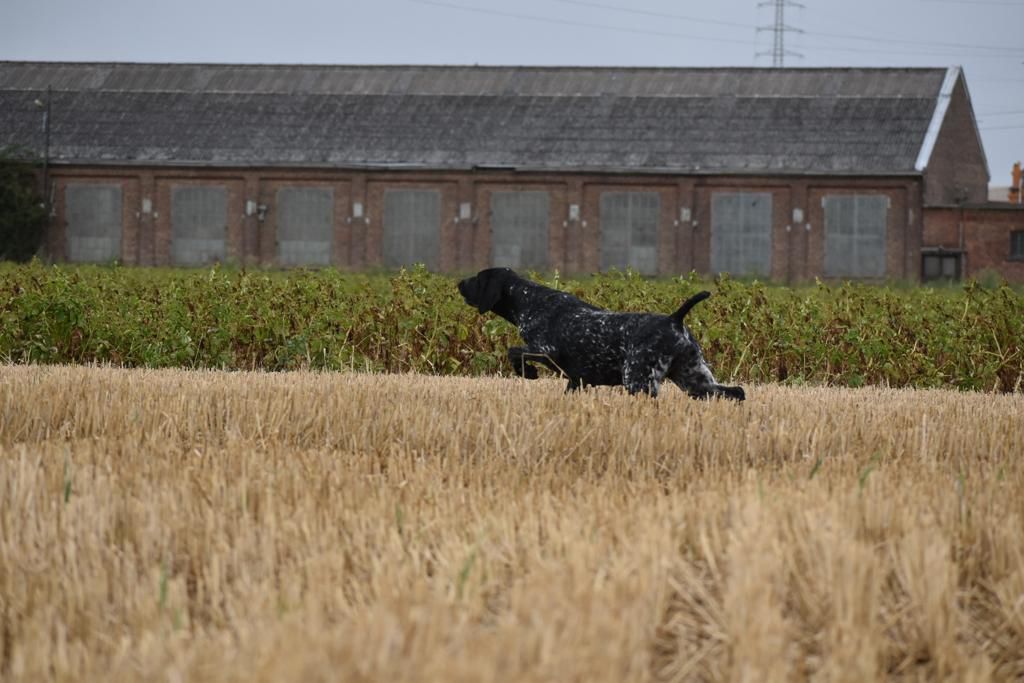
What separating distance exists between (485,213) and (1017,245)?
50.8 feet

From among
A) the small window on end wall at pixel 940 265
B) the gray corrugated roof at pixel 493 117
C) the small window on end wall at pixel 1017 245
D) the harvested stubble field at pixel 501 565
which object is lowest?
the harvested stubble field at pixel 501 565

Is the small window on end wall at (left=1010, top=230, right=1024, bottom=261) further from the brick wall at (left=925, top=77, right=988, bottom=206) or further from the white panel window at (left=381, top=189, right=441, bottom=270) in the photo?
the white panel window at (left=381, top=189, right=441, bottom=270)

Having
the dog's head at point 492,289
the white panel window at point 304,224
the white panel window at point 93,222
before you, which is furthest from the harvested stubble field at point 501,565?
the white panel window at point 93,222

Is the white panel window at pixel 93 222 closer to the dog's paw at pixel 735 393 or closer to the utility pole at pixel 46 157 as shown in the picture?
the utility pole at pixel 46 157

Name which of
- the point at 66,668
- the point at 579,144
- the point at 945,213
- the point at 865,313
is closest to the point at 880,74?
the point at 945,213

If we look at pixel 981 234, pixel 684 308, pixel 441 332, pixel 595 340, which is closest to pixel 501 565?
pixel 684 308

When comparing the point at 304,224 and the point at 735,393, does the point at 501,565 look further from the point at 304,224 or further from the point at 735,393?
the point at 304,224

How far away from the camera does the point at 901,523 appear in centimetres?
473

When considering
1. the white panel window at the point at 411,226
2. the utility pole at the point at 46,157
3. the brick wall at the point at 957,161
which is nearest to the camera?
the brick wall at the point at 957,161

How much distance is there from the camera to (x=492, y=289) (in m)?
9.82

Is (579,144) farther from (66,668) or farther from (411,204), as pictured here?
(66,668)

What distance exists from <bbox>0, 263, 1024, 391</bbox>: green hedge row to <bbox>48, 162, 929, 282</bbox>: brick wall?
2602 cm

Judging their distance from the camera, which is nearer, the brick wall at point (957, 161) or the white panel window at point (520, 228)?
the white panel window at point (520, 228)

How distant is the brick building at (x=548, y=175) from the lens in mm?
41156
